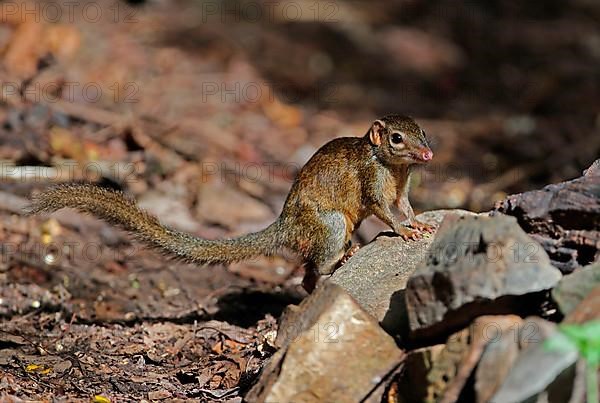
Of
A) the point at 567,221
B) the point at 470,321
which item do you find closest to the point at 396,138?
the point at 567,221

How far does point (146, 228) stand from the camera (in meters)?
5.41

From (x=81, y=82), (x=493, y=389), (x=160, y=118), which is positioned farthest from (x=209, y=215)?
(x=493, y=389)

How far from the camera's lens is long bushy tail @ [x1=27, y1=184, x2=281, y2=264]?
5.12 m

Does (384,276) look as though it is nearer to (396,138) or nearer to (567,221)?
(567,221)

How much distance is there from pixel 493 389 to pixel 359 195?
2.57m

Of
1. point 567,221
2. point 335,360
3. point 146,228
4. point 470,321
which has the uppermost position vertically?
point 567,221

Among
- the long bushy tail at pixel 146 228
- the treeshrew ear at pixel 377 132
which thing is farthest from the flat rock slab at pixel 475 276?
the long bushy tail at pixel 146 228

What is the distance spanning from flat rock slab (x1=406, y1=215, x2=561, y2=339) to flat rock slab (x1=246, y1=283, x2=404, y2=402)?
0.69ft

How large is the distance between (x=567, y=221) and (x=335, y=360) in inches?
51.7

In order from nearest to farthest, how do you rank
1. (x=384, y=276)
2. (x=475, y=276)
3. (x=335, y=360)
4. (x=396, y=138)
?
1. (x=475, y=276)
2. (x=335, y=360)
3. (x=384, y=276)
4. (x=396, y=138)

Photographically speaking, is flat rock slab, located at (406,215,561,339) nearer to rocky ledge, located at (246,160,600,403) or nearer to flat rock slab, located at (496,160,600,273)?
rocky ledge, located at (246,160,600,403)

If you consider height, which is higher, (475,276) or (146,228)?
(475,276)

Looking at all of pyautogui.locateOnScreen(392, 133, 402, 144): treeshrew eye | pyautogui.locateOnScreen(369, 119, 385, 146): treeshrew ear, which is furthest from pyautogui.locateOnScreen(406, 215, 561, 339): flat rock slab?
pyautogui.locateOnScreen(369, 119, 385, 146): treeshrew ear

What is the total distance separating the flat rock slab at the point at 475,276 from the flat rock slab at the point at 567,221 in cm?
39
